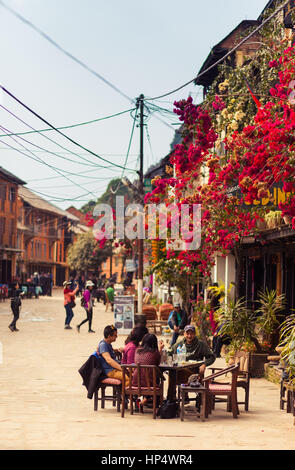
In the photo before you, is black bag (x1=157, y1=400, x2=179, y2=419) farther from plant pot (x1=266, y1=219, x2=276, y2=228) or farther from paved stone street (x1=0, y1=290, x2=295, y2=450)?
plant pot (x1=266, y1=219, x2=276, y2=228)

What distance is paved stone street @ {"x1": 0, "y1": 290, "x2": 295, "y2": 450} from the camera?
29.8 feet

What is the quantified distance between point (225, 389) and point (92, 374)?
1999 millimetres

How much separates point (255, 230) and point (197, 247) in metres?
2.85

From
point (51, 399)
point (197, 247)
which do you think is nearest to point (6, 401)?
point (51, 399)

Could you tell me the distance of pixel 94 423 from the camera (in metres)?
10.6

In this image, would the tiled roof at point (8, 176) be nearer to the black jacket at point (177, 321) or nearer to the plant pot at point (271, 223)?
the black jacket at point (177, 321)

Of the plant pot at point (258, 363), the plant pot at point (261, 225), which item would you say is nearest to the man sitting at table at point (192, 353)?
the plant pot at point (258, 363)

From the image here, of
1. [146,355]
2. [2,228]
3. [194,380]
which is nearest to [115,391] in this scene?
[146,355]

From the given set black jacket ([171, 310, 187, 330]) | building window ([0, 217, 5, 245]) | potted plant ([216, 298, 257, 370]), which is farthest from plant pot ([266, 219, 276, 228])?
building window ([0, 217, 5, 245])

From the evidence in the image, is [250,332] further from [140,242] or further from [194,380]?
[140,242]

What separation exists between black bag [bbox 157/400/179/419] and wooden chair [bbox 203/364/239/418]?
491 mm

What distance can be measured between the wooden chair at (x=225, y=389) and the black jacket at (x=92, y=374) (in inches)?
63.3

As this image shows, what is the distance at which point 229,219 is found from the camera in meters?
18.1

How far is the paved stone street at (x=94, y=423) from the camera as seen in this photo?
909 cm
